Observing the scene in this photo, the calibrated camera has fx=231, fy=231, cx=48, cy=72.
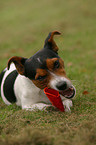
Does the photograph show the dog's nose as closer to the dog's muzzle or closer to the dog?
the dog

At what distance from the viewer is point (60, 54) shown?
7090 millimetres

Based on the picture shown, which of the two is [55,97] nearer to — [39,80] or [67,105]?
[67,105]

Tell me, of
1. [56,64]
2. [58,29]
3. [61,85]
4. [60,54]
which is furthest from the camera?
[58,29]

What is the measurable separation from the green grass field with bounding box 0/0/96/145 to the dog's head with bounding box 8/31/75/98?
0.49 meters

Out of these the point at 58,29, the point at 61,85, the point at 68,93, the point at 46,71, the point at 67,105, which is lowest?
the point at 58,29

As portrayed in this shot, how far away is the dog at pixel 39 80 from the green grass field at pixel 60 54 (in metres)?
0.25

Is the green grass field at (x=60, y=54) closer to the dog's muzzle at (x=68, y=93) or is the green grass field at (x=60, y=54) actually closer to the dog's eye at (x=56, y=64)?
the dog's muzzle at (x=68, y=93)

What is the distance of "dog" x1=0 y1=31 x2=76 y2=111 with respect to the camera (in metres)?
3.75

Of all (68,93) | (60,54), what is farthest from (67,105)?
(60,54)

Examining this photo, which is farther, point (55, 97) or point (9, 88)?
point (9, 88)

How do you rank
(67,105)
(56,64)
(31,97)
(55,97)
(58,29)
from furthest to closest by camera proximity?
(58,29)
(31,97)
(67,105)
(55,97)
(56,64)

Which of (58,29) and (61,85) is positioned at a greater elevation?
(61,85)

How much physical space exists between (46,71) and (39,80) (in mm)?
219

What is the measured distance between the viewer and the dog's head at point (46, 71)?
3.74 metres
